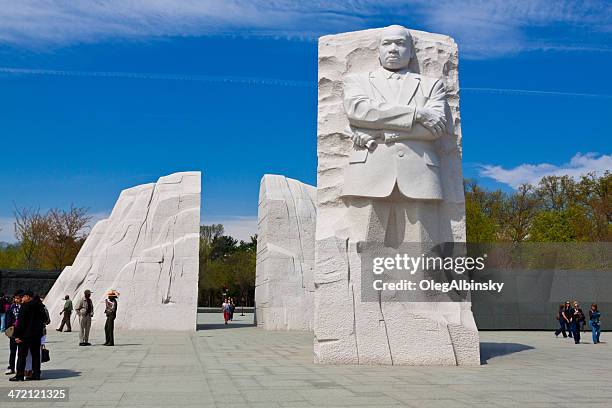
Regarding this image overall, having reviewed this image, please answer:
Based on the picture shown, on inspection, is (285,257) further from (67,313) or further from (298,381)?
(298,381)

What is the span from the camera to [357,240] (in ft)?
32.1

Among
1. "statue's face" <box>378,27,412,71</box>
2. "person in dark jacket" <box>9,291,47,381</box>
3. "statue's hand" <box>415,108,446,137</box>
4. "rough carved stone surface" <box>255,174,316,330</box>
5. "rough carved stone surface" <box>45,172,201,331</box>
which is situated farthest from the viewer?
"rough carved stone surface" <box>255,174,316,330</box>

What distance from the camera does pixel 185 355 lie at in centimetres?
1103

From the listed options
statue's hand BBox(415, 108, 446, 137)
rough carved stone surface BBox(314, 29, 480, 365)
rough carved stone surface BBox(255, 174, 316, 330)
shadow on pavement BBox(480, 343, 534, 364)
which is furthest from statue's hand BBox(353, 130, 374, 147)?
rough carved stone surface BBox(255, 174, 316, 330)

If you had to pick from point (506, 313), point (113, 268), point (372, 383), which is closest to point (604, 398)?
point (372, 383)

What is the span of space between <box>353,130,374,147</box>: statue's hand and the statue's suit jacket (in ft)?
0.21

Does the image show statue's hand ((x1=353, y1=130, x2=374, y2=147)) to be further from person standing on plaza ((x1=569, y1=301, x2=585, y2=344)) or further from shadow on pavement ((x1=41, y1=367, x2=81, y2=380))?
person standing on plaza ((x1=569, y1=301, x2=585, y2=344))

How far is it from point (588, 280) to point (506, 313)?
3200 mm

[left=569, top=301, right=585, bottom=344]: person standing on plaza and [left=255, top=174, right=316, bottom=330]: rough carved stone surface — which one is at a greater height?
[left=255, top=174, right=316, bottom=330]: rough carved stone surface

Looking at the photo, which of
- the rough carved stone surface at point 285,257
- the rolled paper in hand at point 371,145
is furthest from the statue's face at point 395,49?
the rough carved stone surface at point 285,257

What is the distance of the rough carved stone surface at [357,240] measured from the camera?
949cm

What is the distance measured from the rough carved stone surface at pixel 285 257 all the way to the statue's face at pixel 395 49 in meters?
11.1

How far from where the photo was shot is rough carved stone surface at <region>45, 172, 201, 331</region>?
1848 cm

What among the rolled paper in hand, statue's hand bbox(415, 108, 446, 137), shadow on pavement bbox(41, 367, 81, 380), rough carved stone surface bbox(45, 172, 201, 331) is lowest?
shadow on pavement bbox(41, 367, 81, 380)
